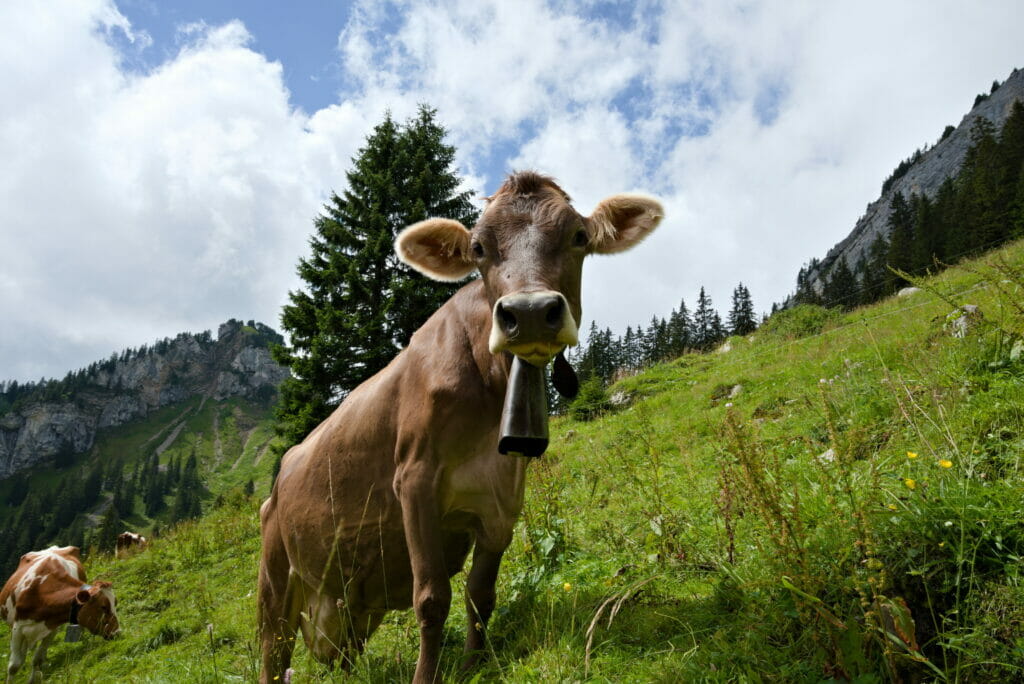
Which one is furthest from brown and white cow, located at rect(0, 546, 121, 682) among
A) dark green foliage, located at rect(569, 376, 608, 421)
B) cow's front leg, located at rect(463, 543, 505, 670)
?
dark green foliage, located at rect(569, 376, 608, 421)

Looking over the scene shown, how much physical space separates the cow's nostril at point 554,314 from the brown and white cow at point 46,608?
11.0 metres

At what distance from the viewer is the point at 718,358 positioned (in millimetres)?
18203

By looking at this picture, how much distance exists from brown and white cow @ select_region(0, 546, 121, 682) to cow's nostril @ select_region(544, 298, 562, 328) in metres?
11.0

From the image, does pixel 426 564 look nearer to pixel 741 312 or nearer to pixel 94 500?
pixel 741 312

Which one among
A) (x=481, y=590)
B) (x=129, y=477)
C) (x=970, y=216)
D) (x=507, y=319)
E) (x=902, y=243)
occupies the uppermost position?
(x=902, y=243)

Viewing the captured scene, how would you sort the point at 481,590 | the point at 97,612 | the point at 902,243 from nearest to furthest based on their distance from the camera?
the point at 481,590 < the point at 97,612 < the point at 902,243

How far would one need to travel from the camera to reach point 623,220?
11.8ft

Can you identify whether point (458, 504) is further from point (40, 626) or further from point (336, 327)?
point (336, 327)

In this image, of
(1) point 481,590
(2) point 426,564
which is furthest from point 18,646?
(2) point 426,564

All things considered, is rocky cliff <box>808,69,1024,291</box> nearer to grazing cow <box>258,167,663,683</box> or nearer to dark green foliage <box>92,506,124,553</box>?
dark green foliage <box>92,506,124,553</box>

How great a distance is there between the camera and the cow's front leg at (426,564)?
2.63 metres

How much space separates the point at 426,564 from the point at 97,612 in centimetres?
1011

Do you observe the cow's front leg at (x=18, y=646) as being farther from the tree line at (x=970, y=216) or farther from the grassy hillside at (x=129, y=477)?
the grassy hillside at (x=129, y=477)

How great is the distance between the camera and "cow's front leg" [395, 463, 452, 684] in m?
2.63
